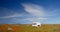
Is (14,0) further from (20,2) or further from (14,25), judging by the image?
(14,25)

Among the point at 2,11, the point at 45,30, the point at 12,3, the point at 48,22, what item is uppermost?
the point at 12,3

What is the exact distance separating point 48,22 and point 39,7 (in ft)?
1.00

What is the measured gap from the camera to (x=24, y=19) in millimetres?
2113

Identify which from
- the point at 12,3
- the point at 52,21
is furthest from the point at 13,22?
the point at 52,21

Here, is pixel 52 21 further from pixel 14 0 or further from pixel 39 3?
pixel 14 0

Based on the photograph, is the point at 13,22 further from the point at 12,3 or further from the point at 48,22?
the point at 48,22

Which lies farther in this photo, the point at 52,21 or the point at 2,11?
the point at 2,11

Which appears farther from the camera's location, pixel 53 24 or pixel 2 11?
pixel 2 11

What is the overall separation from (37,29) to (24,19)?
11.3 inches

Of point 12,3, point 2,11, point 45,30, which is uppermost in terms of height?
point 12,3

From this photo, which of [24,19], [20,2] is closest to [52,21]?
[24,19]

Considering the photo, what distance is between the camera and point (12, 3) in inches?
85.4

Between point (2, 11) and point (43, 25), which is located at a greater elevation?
point (2, 11)

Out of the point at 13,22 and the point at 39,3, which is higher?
the point at 39,3
